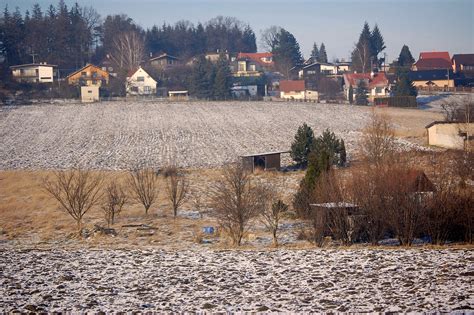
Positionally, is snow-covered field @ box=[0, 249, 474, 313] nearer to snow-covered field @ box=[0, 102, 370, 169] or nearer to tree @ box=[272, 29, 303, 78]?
snow-covered field @ box=[0, 102, 370, 169]

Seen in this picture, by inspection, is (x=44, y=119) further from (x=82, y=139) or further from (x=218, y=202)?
(x=218, y=202)

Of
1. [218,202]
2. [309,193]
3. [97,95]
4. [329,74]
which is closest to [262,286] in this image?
[218,202]

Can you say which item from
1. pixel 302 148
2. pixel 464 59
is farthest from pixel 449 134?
pixel 464 59

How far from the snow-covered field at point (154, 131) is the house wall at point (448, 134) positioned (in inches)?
188

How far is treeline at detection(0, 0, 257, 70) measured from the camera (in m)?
84.7

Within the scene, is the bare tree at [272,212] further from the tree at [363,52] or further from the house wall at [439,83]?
the tree at [363,52]

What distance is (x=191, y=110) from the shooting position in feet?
180

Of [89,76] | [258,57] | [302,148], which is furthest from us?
[258,57]

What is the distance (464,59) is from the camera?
86.6 meters

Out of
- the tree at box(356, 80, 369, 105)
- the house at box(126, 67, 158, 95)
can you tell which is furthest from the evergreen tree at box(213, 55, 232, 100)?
the tree at box(356, 80, 369, 105)

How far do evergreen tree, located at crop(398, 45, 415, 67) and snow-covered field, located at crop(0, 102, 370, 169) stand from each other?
33.4 metres

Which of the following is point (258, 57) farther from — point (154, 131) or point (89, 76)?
point (154, 131)

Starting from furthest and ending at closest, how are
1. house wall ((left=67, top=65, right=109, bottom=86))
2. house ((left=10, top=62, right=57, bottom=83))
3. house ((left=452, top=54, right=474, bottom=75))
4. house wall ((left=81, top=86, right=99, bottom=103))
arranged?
house ((left=452, top=54, right=474, bottom=75)) < house ((left=10, top=62, right=57, bottom=83)) < house wall ((left=67, top=65, right=109, bottom=86)) < house wall ((left=81, top=86, right=99, bottom=103))

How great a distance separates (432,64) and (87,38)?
50.2 m
